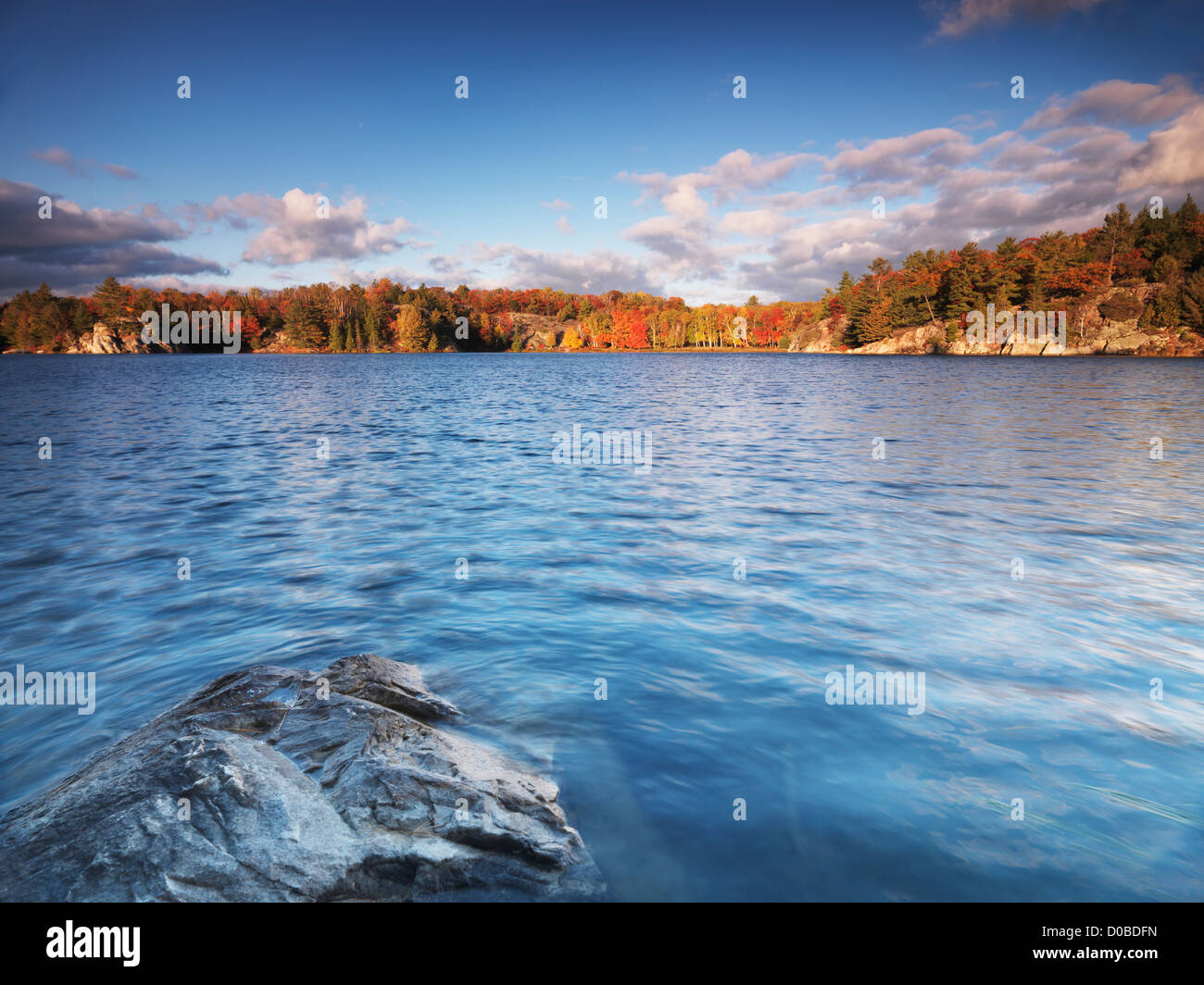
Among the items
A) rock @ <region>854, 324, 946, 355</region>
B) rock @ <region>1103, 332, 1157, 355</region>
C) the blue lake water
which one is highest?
rock @ <region>854, 324, 946, 355</region>

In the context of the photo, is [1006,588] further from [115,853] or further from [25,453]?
[25,453]

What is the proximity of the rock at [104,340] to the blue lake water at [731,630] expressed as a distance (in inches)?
8404

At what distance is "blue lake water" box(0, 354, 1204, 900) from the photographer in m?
4.64

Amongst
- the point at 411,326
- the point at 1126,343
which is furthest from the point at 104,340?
the point at 1126,343

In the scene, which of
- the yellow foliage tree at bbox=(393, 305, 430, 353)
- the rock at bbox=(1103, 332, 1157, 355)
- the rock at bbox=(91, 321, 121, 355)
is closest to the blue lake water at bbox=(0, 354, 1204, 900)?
the rock at bbox=(1103, 332, 1157, 355)

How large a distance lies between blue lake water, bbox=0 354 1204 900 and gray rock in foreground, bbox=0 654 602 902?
0.62m

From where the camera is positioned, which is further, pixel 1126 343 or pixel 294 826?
pixel 1126 343

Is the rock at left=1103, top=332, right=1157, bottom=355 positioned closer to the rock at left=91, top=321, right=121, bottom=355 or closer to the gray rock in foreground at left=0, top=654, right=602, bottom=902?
the gray rock in foreground at left=0, top=654, right=602, bottom=902

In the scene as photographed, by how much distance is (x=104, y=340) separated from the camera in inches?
7520

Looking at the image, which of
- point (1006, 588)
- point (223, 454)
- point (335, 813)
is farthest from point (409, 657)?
point (223, 454)

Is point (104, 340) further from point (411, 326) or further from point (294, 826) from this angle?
point (294, 826)

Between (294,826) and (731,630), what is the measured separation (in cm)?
573

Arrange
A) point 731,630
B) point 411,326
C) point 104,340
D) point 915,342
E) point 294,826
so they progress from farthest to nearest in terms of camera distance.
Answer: point 411,326, point 104,340, point 915,342, point 731,630, point 294,826

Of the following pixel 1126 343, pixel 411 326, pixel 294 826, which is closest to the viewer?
pixel 294 826
